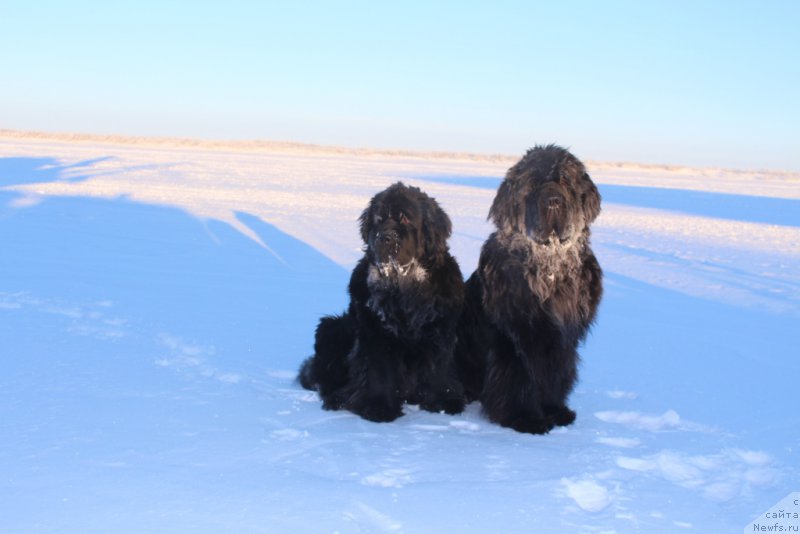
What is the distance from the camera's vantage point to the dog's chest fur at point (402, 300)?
4391 millimetres

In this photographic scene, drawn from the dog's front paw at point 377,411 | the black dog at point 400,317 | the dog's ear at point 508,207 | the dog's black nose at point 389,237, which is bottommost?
the dog's front paw at point 377,411

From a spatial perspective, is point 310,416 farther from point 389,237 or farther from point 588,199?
point 588,199

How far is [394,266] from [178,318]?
2900 mm

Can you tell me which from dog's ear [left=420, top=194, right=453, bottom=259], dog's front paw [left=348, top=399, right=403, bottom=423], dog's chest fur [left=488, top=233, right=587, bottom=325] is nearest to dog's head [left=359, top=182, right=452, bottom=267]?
dog's ear [left=420, top=194, right=453, bottom=259]

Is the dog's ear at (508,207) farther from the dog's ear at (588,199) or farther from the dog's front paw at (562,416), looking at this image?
the dog's front paw at (562,416)

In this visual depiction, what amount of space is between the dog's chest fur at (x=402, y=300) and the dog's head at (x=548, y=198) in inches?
24.6

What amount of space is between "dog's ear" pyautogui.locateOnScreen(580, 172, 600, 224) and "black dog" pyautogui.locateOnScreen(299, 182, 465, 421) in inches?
34.9

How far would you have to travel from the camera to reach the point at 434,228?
4.52 meters

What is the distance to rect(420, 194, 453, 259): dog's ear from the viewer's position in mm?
4488

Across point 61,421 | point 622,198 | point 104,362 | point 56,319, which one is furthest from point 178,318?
point 622,198

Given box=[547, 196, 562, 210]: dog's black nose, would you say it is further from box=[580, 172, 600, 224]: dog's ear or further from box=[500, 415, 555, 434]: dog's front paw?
box=[500, 415, 555, 434]: dog's front paw

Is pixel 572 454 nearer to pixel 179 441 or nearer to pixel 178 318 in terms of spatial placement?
pixel 179 441

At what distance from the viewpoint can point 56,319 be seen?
240 inches

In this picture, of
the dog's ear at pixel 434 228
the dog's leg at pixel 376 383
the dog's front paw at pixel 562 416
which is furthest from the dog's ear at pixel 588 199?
the dog's leg at pixel 376 383
